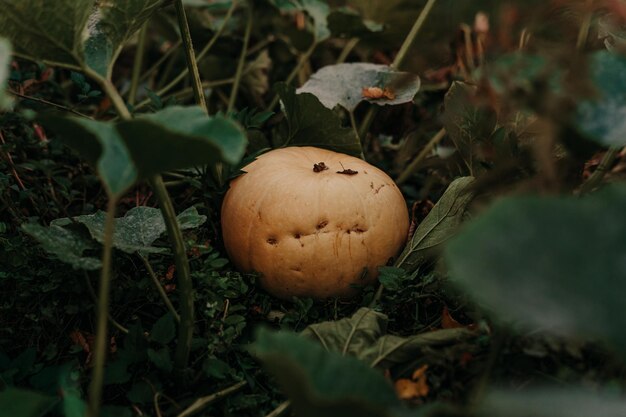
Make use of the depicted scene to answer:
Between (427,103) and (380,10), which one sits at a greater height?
(380,10)

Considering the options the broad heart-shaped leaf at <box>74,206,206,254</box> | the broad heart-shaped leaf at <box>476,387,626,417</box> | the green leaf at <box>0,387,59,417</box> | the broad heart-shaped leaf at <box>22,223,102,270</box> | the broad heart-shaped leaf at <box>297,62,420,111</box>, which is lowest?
the green leaf at <box>0,387,59,417</box>

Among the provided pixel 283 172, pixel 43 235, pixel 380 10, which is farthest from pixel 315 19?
pixel 43 235

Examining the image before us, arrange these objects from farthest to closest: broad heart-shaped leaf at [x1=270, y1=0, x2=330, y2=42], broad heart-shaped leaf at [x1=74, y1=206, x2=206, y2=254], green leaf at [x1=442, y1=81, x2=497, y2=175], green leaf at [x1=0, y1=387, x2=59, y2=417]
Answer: broad heart-shaped leaf at [x1=270, y1=0, x2=330, y2=42] → green leaf at [x1=442, y1=81, x2=497, y2=175] → broad heart-shaped leaf at [x1=74, y1=206, x2=206, y2=254] → green leaf at [x1=0, y1=387, x2=59, y2=417]

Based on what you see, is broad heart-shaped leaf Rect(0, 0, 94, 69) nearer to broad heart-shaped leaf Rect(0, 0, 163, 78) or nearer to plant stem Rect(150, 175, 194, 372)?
broad heart-shaped leaf Rect(0, 0, 163, 78)

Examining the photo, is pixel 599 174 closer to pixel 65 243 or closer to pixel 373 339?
pixel 373 339

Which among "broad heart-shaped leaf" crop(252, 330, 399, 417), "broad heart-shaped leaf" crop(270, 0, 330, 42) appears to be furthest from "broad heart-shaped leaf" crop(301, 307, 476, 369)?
"broad heart-shaped leaf" crop(270, 0, 330, 42)

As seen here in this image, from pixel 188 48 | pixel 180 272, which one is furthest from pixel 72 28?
pixel 180 272

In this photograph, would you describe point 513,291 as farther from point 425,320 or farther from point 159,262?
point 159,262
